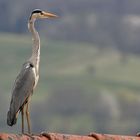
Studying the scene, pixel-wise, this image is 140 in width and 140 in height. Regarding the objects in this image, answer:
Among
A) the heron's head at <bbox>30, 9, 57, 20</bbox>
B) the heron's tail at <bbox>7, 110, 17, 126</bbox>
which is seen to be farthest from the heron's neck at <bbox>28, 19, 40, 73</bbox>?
the heron's tail at <bbox>7, 110, 17, 126</bbox>

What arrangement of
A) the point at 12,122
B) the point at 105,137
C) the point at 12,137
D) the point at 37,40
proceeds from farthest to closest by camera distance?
the point at 37,40
the point at 12,122
the point at 105,137
the point at 12,137

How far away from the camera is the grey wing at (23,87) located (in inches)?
720

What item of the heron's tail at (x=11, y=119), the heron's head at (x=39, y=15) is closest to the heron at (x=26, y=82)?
the heron's head at (x=39, y=15)

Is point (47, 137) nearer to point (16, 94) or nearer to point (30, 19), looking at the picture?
point (16, 94)

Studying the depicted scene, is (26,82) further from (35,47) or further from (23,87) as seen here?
(35,47)

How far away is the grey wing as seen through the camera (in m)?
18.3

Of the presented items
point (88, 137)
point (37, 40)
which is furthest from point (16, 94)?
point (88, 137)

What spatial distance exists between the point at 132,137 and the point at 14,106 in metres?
3.63

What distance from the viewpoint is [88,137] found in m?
14.9

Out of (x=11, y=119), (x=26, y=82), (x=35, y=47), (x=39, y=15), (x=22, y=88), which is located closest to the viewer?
(x=11, y=119)

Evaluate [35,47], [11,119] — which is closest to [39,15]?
[35,47]

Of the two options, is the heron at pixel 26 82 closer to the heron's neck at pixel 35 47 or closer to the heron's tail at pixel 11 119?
the heron's neck at pixel 35 47

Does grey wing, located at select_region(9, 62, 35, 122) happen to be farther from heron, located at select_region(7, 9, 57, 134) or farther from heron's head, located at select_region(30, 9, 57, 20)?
heron's head, located at select_region(30, 9, 57, 20)

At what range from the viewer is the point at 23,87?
18.9 m
